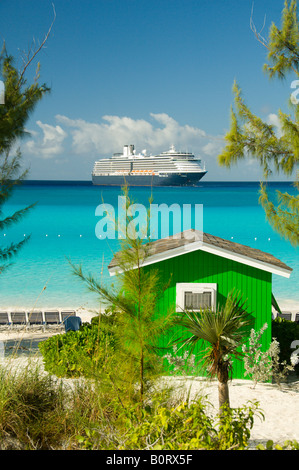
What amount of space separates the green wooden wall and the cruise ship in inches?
3763

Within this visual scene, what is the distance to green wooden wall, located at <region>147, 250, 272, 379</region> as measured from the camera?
31.9 feet

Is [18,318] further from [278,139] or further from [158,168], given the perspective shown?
[158,168]

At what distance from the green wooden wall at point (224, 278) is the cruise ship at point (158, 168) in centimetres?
9559

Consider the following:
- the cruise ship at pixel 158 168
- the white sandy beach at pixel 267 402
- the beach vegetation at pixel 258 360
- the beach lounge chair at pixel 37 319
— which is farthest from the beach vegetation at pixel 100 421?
the cruise ship at pixel 158 168

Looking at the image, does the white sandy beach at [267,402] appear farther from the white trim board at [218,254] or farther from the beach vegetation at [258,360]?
the white trim board at [218,254]

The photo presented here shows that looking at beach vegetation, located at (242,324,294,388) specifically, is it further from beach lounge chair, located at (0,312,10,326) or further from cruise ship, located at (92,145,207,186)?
cruise ship, located at (92,145,207,186)

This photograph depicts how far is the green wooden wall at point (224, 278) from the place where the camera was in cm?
973

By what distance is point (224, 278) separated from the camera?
9.79m

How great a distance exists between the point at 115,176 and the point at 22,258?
81487 mm

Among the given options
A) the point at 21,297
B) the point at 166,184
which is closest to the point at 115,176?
the point at 166,184

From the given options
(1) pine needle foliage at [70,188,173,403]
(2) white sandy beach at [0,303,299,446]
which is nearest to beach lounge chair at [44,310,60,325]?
(2) white sandy beach at [0,303,299,446]

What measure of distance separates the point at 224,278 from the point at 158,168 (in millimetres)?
99910
